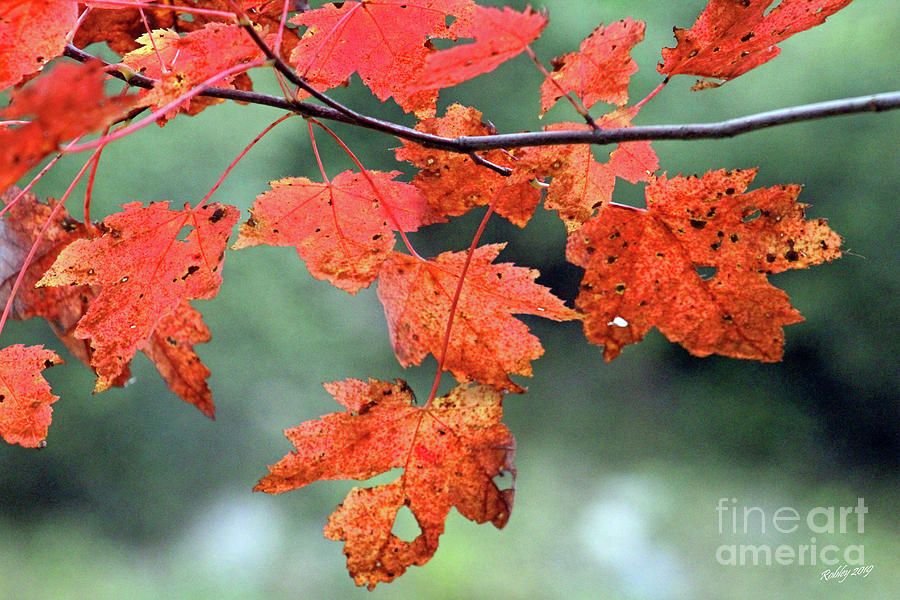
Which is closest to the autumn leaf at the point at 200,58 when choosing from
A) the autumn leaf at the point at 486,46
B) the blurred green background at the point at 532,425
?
the autumn leaf at the point at 486,46

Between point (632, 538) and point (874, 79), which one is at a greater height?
point (874, 79)

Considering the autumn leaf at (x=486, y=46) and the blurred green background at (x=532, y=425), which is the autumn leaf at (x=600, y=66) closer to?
the autumn leaf at (x=486, y=46)

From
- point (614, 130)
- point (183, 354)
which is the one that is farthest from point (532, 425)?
point (614, 130)

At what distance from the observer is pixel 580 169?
540mm

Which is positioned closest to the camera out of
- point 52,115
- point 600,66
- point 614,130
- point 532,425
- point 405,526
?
point 52,115

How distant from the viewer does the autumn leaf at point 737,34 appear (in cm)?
48

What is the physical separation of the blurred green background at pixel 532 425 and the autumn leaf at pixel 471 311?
1.90 metres

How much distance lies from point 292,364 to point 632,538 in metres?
1.44

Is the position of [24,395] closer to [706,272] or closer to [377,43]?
[377,43]

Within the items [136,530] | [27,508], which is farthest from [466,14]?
[27,508]

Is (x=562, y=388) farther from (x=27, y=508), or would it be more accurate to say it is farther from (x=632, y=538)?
(x=27, y=508)

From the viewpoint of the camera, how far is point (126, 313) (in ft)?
1.84

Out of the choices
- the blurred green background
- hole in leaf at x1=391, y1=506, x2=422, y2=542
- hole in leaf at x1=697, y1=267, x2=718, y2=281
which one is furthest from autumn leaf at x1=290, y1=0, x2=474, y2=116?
the blurred green background

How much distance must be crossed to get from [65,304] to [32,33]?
0.34m
